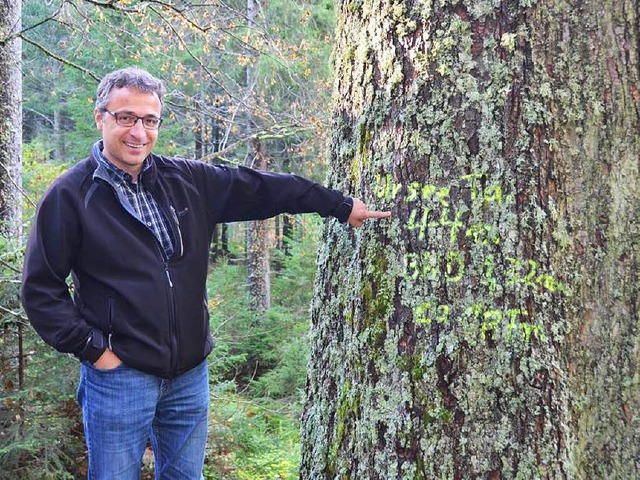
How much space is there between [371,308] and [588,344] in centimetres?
73

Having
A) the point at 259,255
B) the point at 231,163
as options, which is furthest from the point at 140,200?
the point at 259,255

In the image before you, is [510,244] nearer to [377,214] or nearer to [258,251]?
[377,214]

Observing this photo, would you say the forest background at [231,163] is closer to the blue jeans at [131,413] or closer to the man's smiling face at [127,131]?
the blue jeans at [131,413]

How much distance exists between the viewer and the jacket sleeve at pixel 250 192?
270 cm

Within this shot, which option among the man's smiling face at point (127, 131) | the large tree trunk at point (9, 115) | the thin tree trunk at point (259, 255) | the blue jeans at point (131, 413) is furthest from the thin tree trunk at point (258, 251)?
the man's smiling face at point (127, 131)

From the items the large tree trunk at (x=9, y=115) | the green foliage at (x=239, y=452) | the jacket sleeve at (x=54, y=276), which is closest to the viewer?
the jacket sleeve at (x=54, y=276)

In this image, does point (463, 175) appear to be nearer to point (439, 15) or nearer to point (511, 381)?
point (439, 15)

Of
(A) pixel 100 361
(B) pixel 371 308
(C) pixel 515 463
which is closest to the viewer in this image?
(C) pixel 515 463

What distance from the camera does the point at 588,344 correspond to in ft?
6.63

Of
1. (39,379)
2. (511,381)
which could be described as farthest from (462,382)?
(39,379)

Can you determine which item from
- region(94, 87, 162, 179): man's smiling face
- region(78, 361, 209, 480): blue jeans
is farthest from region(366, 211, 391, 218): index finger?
region(78, 361, 209, 480): blue jeans

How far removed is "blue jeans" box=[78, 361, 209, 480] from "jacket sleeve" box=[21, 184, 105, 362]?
0.63ft

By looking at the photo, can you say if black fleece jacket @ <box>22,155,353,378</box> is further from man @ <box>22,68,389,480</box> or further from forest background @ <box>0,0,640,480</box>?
forest background @ <box>0,0,640,480</box>

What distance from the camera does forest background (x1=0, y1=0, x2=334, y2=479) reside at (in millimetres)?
3963
